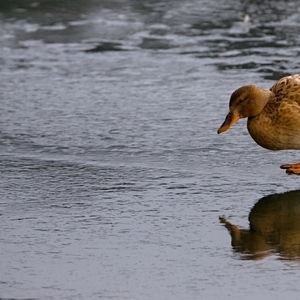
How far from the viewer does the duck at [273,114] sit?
5.77 m

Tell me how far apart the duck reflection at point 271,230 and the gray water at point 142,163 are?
1 centimetres

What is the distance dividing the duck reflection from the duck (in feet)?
1.60

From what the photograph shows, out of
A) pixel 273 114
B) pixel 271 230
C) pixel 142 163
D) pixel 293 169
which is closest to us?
pixel 271 230

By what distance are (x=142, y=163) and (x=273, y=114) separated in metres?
0.91

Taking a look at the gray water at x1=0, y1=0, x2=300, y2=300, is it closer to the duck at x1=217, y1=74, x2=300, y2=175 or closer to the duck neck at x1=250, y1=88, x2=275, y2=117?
the duck at x1=217, y1=74, x2=300, y2=175

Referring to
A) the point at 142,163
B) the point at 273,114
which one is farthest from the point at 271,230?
the point at 142,163

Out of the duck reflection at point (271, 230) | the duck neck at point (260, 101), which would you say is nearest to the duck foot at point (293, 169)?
the duck reflection at point (271, 230)

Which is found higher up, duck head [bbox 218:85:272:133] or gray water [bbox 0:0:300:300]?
duck head [bbox 218:85:272:133]

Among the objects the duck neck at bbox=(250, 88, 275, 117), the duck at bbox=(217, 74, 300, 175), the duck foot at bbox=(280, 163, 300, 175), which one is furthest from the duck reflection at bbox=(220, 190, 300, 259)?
the duck neck at bbox=(250, 88, 275, 117)

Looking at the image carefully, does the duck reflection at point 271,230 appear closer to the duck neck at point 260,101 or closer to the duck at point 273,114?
the duck at point 273,114

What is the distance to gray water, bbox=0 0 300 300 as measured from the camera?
415 cm

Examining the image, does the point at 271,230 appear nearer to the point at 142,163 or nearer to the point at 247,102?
the point at 247,102

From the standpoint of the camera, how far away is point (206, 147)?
6.34m

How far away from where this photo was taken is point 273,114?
5852 millimetres
